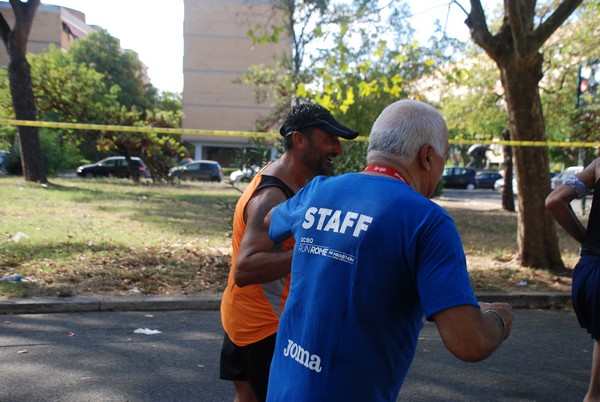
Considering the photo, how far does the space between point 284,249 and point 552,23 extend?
7.50 m

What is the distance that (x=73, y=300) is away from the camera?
21.2 ft

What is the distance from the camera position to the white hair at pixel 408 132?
1.72 metres

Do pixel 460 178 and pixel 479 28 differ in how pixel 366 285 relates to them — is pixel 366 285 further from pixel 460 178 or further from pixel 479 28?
pixel 460 178

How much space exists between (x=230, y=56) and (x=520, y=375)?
187ft

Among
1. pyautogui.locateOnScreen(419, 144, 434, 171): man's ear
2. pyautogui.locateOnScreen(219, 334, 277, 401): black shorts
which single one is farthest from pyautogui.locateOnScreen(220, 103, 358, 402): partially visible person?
pyautogui.locateOnScreen(419, 144, 434, 171): man's ear

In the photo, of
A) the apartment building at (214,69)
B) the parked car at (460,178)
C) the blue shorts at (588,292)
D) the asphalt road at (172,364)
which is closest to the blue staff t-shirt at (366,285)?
the blue shorts at (588,292)

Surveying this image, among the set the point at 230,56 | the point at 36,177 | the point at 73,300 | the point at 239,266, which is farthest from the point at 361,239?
the point at 230,56

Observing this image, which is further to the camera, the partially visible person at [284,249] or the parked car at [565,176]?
the parked car at [565,176]

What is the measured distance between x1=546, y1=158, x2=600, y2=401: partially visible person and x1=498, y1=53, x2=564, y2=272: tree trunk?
5.35 metres

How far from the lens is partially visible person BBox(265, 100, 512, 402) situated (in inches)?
59.8

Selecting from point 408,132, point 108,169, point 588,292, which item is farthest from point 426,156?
point 108,169

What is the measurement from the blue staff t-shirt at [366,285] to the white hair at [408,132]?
0.34ft

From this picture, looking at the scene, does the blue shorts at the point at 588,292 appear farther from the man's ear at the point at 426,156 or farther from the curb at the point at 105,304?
the curb at the point at 105,304

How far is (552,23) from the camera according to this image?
8.48 metres
